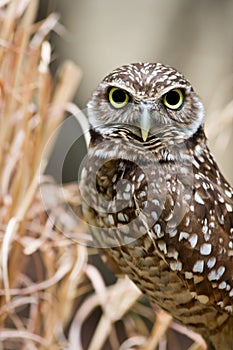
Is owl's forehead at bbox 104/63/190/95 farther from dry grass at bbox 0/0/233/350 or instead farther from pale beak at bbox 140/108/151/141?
dry grass at bbox 0/0/233/350

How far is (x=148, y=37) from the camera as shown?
3773 millimetres

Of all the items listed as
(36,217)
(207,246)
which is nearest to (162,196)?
(207,246)

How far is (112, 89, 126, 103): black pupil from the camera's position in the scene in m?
1.58

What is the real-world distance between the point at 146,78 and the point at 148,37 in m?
2.27

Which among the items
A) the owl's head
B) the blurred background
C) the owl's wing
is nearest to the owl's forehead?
the owl's head

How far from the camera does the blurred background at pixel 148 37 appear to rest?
3730 mm

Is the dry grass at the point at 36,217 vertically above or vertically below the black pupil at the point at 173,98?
below

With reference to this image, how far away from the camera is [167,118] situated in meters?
1.57

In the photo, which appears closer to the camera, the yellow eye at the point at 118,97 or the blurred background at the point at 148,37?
the yellow eye at the point at 118,97

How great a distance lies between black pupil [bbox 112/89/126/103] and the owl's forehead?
0.02 m

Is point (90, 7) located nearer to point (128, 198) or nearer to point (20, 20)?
point (20, 20)

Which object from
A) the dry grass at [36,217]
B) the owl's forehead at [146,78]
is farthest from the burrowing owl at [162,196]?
the dry grass at [36,217]

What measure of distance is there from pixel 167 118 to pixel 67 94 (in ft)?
1.76

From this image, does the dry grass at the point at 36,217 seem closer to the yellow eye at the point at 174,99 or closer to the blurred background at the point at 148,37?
the yellow eye at the point at 174,99
